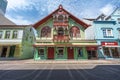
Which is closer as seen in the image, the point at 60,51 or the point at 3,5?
the point at 60,51

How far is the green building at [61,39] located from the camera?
74.3ft

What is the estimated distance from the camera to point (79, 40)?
2312 centimetres

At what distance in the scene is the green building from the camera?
22.6 meters

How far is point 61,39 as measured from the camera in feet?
73.3

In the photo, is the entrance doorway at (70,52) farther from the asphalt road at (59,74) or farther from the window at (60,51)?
the asphalt road at (59,74)

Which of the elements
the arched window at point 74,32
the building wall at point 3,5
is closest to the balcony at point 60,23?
the arched window at point 74,32

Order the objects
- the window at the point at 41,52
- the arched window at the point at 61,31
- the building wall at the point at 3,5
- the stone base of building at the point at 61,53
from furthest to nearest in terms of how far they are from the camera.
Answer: the building wall at the point at 3,5, the arched window at the point at 61,31, the window at the point at 41,52, the stone base of building at the point at 61,53

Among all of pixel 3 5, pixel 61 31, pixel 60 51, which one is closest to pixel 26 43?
pixel 60 51

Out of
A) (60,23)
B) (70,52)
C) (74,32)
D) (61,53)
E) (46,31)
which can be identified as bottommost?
(61,53)

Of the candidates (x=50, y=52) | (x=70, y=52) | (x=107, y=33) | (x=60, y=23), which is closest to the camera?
(x=50, y=52)

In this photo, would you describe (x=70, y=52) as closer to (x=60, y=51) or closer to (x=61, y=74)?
(x=60, y=51)

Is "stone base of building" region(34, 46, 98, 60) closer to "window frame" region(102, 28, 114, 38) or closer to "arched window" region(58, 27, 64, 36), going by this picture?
"arched window" region(58, 27, 64, 36)

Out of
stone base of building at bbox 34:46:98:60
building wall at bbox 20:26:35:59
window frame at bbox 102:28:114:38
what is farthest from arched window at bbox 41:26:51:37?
window frame at bbox 102:28:114:38

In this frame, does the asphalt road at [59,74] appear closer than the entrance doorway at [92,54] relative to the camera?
Yes
